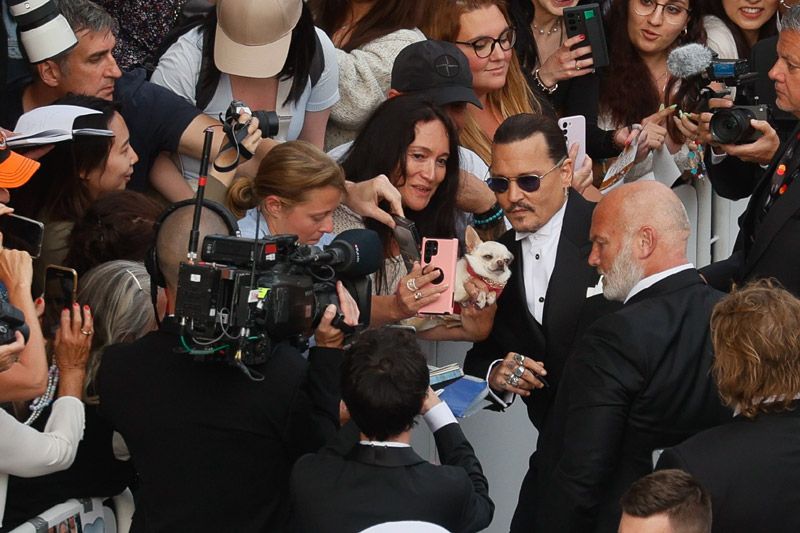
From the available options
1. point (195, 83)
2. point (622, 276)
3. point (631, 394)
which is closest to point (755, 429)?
point (631, 394)

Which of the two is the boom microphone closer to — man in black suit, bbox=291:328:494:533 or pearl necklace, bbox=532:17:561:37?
man in black suit, bbox=291:328:494:533

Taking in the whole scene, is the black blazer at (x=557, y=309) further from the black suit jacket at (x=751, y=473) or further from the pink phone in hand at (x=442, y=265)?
the black suit jacket at (x=751, y=473)

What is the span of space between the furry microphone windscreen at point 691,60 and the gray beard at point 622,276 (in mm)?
1754

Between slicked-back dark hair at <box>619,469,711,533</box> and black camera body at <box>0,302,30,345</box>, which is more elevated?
black camera body at <box>0,302,30,345</box>

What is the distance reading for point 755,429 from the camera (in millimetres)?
3902

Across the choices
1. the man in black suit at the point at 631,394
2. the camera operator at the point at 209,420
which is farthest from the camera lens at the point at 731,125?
the camera operator at the point at 209,420

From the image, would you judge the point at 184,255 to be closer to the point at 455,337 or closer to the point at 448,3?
the point at 455,337

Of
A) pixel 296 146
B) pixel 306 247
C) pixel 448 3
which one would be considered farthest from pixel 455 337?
pixel 448 3

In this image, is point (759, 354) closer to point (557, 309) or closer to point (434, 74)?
point (557, 309)

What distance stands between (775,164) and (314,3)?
2.37 metres

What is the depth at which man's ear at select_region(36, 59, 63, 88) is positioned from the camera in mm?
5492

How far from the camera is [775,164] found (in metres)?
5.46

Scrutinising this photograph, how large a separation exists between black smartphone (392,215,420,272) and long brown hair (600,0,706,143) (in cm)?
210

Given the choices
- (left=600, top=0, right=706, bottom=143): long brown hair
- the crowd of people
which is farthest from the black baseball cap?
(left=600, top=0, right=706, bottom=143): long brown hair
